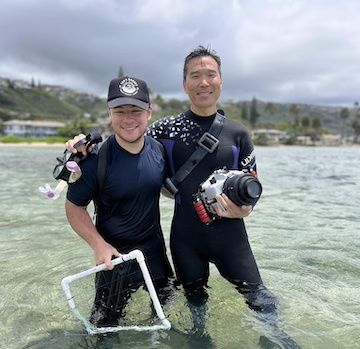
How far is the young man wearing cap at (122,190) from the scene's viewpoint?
9.48ft

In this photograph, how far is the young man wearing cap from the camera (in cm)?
289

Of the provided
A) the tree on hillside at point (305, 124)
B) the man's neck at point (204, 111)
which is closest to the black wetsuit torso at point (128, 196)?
the man's neck at point (204, 111)

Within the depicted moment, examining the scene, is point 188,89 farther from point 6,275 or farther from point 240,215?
point 6,275

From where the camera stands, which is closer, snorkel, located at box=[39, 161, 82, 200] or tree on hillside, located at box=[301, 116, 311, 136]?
snorkel, located at box=[39, 161, 82, 200]

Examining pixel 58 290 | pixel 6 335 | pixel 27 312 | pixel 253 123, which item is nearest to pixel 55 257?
pixel 58 290

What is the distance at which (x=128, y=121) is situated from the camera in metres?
2.92

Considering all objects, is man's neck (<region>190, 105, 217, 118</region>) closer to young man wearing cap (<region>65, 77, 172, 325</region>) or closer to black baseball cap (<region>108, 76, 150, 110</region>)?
young man wearing cap (<region>65, 77, 172, 325</region>)

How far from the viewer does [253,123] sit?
516ft

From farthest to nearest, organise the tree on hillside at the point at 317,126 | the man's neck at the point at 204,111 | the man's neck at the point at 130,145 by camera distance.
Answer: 1. the tree on hillside at the point at 317,126
2. the man's neck at the point at 204,111
3. the man's neck at the point at 130,145

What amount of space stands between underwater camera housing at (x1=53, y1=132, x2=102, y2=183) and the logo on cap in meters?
0.42

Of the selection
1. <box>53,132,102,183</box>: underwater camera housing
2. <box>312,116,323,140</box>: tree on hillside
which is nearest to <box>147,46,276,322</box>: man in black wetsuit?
<box>53,132,102,183</box>: underwater camera housing

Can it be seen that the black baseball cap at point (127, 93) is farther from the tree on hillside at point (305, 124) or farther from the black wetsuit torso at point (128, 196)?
the tree on hillside at point (305, 124)

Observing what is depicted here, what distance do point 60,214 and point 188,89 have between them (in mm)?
7738

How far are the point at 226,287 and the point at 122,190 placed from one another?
265 cm
